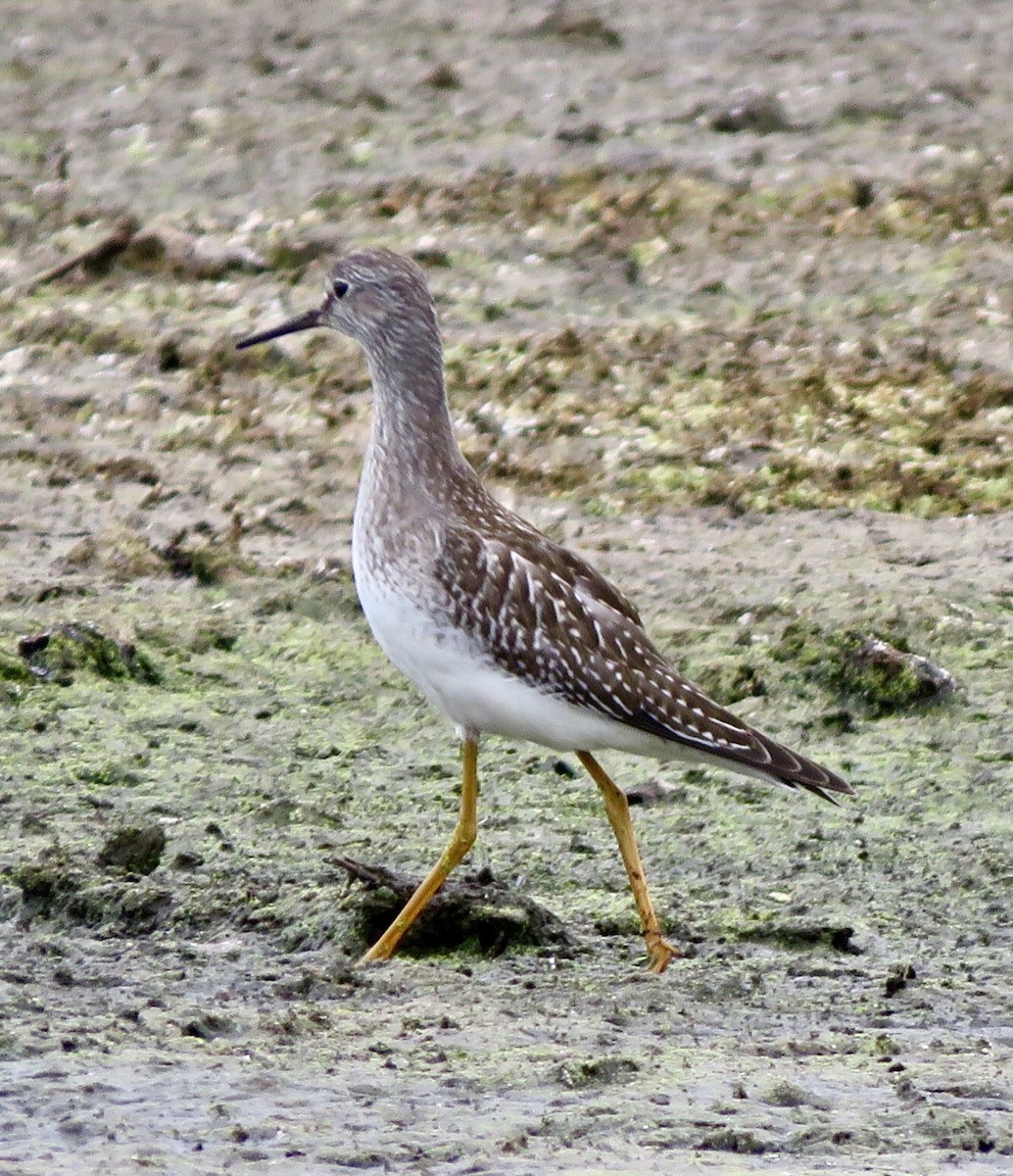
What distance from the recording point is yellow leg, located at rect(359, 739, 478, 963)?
264 inches

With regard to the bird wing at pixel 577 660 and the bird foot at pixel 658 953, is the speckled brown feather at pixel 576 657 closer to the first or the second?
the bird wing at pixel 577 660

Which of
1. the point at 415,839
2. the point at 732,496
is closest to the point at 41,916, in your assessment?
the point at 415,839

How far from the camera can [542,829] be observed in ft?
25.2

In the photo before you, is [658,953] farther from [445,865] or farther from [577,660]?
[577,660]

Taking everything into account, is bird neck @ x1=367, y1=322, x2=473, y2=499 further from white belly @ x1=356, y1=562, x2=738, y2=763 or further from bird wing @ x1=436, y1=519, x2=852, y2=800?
white belly @ x1=356, y1=562, x2=738, y2=763

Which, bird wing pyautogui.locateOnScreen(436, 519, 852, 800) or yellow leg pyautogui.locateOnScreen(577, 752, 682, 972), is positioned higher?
bird wing pyautogui.locateOnScreen(436, 519, 852, 800)

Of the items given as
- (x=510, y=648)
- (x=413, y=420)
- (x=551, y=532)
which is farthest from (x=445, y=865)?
(x=551, y=532)

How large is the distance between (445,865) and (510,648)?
658 millimetres

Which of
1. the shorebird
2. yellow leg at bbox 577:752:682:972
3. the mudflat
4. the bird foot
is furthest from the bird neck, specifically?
the bird foot

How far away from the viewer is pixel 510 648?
6738mm

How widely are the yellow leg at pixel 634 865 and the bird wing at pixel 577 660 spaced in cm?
29

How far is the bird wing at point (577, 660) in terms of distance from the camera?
6738mm

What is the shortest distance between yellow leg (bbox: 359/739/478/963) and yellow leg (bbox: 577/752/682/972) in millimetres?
323

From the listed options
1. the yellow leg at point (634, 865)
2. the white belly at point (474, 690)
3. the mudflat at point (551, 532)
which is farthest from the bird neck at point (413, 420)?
the mudflat at point (551, 532)
